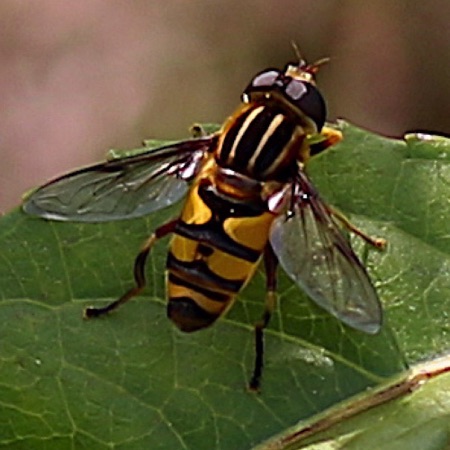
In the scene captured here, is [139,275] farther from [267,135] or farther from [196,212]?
[267,135]

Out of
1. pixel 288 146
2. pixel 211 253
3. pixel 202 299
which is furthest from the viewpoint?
pixel 288 146

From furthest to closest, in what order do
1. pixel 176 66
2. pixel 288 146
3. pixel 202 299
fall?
pixel 176 66, pixel 288 146, pixel 202 299

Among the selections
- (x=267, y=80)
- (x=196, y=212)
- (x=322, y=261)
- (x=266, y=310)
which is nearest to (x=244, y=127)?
(x=267, y=80)

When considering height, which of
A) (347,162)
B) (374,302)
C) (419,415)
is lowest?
(419,415)

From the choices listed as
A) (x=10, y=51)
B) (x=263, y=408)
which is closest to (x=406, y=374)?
(x=263, y=408)

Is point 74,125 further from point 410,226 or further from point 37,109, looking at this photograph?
point 410,226

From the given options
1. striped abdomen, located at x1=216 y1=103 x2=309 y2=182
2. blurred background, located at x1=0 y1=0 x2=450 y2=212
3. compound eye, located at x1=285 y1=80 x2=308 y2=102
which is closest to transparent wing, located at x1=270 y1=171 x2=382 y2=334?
striped abdomen, located at x1=216 y1=103 x2=309 y2=182

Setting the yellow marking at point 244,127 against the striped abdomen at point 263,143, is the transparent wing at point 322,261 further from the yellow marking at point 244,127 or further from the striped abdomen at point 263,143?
the yellow marking at point 244,127
